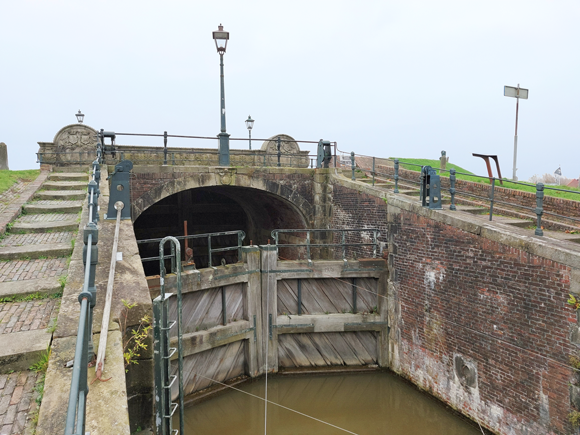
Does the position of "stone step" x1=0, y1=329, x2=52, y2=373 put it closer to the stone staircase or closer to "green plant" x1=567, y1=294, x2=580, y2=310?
the stone staircase

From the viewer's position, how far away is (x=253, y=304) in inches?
414

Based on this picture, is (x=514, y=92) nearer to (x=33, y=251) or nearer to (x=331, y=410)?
(x=331, y=410)

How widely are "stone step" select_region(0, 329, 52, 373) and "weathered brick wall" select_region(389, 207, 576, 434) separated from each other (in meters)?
7.19

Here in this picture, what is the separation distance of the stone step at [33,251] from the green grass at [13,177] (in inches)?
213

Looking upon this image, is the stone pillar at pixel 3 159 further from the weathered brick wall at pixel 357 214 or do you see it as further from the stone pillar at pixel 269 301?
the weathered brick wall at pixel 357 214

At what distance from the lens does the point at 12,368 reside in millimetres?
3643

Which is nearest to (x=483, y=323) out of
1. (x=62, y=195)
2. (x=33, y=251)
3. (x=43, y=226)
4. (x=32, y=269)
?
(x=32, y=269)

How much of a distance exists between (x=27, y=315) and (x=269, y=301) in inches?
263

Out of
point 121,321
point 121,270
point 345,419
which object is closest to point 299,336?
point 345,419

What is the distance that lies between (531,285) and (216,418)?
269 inches

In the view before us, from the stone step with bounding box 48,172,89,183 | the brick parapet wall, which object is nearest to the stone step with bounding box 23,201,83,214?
the stone step with bounding box 48,172,89,183

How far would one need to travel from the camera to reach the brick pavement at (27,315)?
422cm

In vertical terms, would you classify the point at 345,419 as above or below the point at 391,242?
below

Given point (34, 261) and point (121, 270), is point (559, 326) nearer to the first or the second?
point (121, 270)
